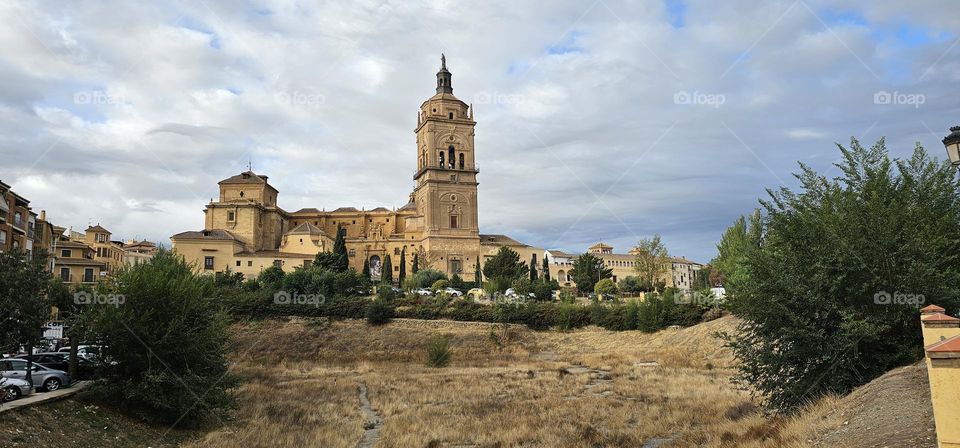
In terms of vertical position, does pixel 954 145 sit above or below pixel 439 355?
above

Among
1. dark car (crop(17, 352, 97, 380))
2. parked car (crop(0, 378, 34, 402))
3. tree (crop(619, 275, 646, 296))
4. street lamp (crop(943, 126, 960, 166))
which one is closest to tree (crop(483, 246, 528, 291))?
tree (crop(619, 275, 646, 296))

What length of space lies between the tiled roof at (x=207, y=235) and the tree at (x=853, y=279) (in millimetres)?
58165

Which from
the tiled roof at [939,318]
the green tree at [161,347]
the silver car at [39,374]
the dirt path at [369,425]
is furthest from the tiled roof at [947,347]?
the silver car at [39,374]

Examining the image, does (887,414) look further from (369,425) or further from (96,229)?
(96,229)

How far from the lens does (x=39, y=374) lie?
16.3 metres

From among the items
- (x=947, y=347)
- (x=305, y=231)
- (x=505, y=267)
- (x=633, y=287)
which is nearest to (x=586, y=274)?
(x=633, y=287)

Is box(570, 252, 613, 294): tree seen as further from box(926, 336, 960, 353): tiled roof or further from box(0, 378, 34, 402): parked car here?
box(926, 336, 960, 353): tiled roof

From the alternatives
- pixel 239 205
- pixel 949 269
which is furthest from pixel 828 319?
pixel 239 205

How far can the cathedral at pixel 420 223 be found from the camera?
66.1 meters

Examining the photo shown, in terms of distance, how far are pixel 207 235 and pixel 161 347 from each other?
51.1m

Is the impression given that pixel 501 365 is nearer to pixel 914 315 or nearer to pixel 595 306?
pixel 595 306

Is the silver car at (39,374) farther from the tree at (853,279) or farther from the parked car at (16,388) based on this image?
the tree at (853,279)

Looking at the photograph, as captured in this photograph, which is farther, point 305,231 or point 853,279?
point 305,231

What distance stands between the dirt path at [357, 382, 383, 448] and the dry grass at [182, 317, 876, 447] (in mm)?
219
